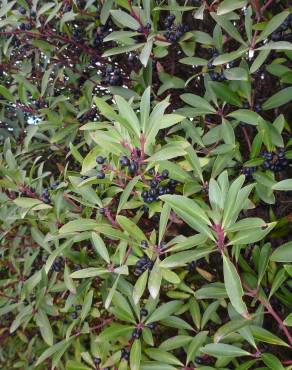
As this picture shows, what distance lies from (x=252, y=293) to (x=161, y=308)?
0.87 ft

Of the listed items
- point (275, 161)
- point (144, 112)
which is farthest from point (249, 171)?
point (144, 112)

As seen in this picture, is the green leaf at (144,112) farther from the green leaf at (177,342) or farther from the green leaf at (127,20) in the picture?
the green leaf at (177,342)

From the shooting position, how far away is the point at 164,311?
120cm

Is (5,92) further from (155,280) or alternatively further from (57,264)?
(155,280)

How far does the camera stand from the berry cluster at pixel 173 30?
1209mm

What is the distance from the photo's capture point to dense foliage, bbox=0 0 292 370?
3.17 ft

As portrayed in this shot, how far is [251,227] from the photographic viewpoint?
865 millimetres

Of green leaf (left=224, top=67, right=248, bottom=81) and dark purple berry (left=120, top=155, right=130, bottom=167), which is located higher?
green leaf (left=224, top=67, right=248, bottom=81)

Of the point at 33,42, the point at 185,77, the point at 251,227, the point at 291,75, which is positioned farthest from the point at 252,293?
the point at 33,42

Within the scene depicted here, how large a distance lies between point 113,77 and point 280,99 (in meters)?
0.47

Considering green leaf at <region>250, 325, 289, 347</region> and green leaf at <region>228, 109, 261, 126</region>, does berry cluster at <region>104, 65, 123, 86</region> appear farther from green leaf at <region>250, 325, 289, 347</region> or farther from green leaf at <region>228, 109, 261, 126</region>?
green leaf at <region>250, 325, 289, 347</region>

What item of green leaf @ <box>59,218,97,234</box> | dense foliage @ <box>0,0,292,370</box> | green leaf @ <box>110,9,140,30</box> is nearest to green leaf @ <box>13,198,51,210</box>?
dense foliage @ <box>0,0,292,370</box>

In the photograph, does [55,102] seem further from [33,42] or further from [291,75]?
[291,75]

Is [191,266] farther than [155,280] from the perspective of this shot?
Yes
